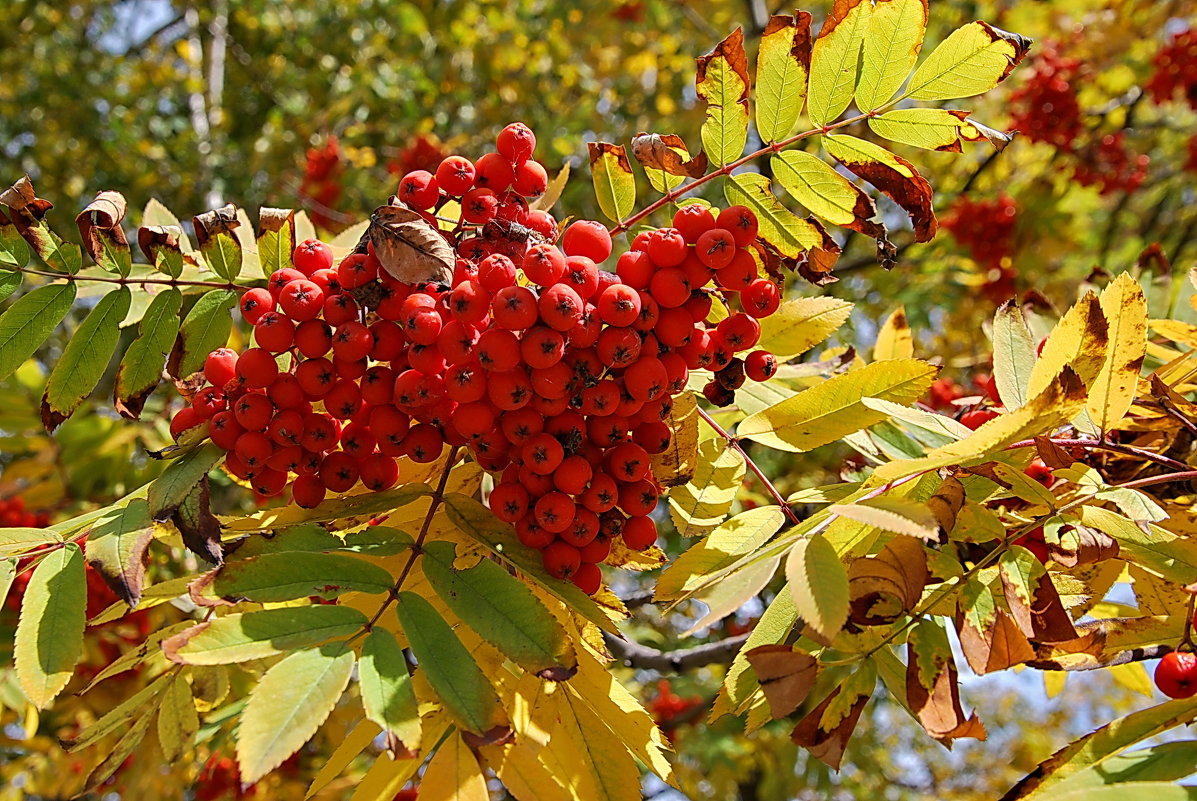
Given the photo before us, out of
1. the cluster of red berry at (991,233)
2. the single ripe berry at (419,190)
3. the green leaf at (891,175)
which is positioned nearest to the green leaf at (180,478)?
the single ripe berry at (419,190)

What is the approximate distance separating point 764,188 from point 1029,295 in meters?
1.25

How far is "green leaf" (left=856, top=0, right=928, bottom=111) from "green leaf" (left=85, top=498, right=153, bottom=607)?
143 cm

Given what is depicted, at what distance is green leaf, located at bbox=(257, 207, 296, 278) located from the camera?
167 cm

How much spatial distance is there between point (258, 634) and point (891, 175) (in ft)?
4.18

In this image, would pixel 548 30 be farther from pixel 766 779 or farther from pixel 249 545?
pixel 249 545

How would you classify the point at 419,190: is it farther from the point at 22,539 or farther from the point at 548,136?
the point at 548,136

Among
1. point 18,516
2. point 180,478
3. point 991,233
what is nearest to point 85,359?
point 180,478

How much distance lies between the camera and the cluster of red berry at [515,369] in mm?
1305

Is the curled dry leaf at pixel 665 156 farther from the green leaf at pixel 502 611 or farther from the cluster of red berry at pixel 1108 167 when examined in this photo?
the cluster of red berry at pixel 1108 167

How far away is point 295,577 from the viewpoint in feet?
4.10

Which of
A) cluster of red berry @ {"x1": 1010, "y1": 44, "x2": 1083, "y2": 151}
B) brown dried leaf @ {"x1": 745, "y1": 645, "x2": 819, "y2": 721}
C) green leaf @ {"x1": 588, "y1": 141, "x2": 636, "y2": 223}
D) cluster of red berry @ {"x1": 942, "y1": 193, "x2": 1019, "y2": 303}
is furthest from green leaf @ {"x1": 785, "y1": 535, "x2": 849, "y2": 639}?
cluster of red berry @ {"x1": 1010, "y1": 44, "x2": 1083, "y2": 151}

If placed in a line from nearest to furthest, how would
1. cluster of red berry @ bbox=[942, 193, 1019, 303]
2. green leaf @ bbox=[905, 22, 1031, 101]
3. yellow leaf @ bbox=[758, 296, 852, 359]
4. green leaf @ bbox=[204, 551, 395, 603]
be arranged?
green leaf @ bbox=[204, 551, 395, 603], green leaf @ bbox=[905, 22, 1031, 101], yellow leaf @ bbox=[758, 296, 852, 359], cluster of red berry @ bbox=[942, 193, 1019, 303]

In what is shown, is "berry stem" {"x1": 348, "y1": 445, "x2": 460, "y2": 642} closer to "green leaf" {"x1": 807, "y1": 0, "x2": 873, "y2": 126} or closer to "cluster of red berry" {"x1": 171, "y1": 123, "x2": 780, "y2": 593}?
"cluster of red berry" {"x1": 171, "y1": 123, "x2": 780, "y2": 593}

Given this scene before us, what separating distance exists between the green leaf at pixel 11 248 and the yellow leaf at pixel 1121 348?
1896 mm
